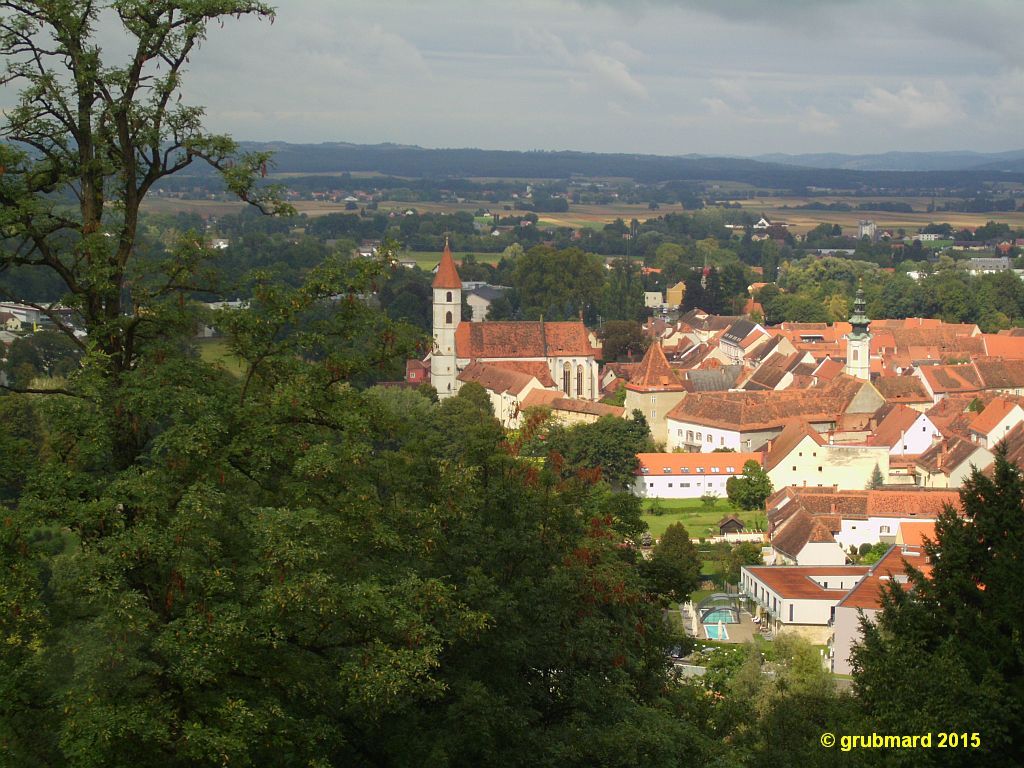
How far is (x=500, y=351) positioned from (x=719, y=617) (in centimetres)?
3487

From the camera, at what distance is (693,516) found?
163 ft

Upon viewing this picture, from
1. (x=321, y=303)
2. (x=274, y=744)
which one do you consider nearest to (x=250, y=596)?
(x=274, y=744)

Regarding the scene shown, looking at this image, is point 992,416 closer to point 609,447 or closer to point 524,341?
point 609,447

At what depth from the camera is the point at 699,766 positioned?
14141mm

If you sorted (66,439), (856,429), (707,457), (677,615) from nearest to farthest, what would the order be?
(66,439) → (677,615) → (707,457) → (856,429)

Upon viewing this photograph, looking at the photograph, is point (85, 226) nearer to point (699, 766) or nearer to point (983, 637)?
point (699, 766)

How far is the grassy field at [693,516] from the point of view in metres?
46.8

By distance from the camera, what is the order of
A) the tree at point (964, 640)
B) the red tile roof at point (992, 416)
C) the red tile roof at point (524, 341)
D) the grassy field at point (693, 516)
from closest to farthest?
the tree at point (964, 640) < the grassy field at point (693, 516) < the red tile roof at point (992, 416) < the red tile roof at point (524, 341)

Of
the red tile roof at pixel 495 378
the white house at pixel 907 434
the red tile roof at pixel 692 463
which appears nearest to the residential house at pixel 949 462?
the white house at pixel 907 434

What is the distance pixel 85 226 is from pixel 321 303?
2.17 m

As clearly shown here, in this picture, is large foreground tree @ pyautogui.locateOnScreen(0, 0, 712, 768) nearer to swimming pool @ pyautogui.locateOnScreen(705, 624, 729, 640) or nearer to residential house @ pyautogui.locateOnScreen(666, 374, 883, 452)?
swimming pool @ pyautogui.locateOnScreen(705, 624, 729, 640)

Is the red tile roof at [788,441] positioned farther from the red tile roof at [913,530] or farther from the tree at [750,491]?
the red tile roof at [913,530]

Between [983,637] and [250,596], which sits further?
[983,637]

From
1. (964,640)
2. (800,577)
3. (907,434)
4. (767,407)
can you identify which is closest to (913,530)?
(800,577)
